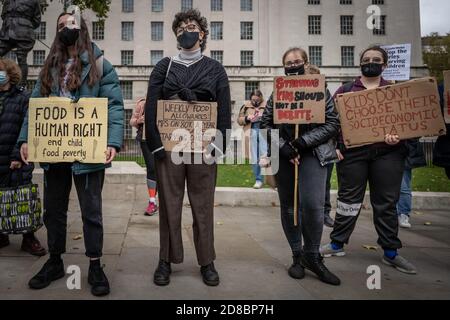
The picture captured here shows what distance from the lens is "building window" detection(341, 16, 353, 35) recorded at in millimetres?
42031

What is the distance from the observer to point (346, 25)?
42.3 m

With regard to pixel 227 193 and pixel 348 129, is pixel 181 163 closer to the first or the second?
pixel 348 129

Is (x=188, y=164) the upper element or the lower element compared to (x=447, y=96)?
lower

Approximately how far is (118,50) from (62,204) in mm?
42839

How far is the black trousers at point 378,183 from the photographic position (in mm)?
3502

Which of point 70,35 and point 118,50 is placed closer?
point 70,35

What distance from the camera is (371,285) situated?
9.95 ft

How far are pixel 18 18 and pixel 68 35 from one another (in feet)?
13.5

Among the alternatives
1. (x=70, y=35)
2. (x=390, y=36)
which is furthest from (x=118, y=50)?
(x=70, y=35)

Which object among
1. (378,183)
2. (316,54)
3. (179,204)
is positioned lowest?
(179,204)

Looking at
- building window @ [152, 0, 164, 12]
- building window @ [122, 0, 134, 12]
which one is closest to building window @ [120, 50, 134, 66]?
building window @ [122, 0, 134, 12]

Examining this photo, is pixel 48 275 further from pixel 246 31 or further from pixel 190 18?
pixel 246 31

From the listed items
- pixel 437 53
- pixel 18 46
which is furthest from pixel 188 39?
pixel 437 53

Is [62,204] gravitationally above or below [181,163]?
below
